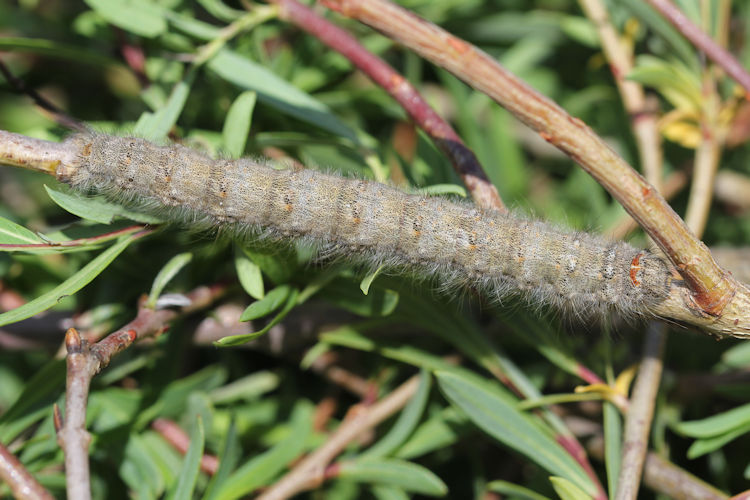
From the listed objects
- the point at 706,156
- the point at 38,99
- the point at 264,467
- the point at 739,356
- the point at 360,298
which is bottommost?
the point at 264,467

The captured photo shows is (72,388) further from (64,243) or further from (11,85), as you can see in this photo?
(11,85)

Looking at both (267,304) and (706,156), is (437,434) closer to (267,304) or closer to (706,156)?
(267,304)

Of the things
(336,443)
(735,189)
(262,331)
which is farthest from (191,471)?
(735,189)

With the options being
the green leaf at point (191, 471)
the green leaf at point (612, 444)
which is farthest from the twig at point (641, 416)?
→ the green leaf at point (191, 471)

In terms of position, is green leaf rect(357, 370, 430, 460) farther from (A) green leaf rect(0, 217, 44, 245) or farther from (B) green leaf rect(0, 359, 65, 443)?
(A) green leaf rect(0, 217, 44, 245)

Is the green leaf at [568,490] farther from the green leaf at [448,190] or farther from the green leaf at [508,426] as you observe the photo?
the green leaf at [448,190]

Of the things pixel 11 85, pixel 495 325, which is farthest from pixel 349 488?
pixel 11 85
